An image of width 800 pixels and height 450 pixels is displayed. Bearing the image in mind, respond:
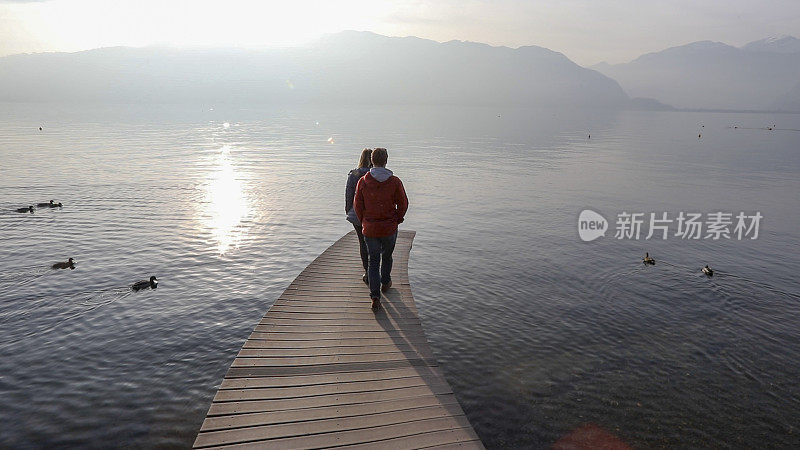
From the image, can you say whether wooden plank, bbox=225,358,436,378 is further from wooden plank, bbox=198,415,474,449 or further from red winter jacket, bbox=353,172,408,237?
red winter jacket, bbox=353,172,408,237

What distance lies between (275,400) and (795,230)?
112 ft

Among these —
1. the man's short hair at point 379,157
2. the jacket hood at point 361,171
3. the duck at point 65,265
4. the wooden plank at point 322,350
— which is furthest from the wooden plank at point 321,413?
the duck at point 65,265

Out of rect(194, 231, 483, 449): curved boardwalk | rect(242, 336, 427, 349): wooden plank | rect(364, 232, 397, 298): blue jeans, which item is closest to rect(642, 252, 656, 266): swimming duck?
rect(194, 231, 483, 449): curved boardwalk

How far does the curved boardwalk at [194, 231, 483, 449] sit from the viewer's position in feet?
22.2

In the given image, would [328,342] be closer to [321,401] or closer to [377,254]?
[321,401]

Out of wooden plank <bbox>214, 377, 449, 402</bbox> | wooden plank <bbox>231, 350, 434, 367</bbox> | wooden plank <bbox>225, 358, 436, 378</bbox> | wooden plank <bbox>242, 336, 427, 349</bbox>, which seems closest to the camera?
wooden plank <bbox>214, 377, 449, 402</bbox>

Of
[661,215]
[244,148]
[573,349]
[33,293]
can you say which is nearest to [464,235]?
[573,349]

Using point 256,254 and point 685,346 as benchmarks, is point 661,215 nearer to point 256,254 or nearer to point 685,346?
point 685,346

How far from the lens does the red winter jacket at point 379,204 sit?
9805mm

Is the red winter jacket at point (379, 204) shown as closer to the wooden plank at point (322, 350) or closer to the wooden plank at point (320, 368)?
the wooden plank at point (322, 350)

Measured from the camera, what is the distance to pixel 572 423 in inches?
397

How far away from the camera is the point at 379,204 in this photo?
9.91 meters

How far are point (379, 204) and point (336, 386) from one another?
3.85 m

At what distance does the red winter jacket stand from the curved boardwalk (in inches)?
91.0
